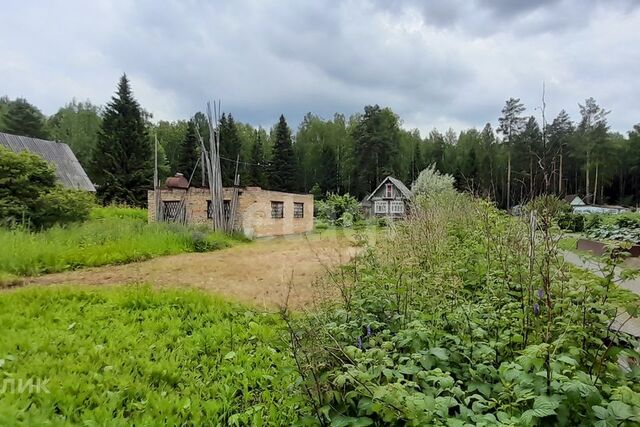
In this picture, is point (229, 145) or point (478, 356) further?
point (229, 145)

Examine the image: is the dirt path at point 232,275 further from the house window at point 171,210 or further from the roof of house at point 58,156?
the roof of house at point 58,156

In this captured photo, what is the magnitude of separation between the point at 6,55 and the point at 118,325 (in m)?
17.5

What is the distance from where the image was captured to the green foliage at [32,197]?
7.49 m

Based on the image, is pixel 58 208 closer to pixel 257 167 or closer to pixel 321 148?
pixel 257 167

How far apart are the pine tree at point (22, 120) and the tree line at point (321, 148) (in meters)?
0.09

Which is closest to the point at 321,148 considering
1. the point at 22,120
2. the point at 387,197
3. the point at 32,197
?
the point at 387,197

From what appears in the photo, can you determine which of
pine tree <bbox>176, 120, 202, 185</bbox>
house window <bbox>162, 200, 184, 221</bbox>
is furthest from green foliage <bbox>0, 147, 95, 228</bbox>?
pine tree <bbox>176, 120, 202, 185</bbox>

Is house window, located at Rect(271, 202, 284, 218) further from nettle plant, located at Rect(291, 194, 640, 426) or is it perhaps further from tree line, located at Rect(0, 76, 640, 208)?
tree line, located at Rect(0, 76, 640, 208)

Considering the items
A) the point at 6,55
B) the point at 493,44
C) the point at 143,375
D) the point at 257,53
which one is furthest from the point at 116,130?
the point at 143,375

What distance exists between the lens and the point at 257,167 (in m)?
33.2

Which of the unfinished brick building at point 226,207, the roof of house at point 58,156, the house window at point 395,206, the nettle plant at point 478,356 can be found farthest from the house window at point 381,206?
the nettle plant at point 478,356

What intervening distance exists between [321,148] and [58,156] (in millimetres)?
25510

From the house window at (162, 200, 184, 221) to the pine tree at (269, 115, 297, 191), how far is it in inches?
830

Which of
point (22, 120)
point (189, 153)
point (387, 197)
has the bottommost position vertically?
point (387, 197)
